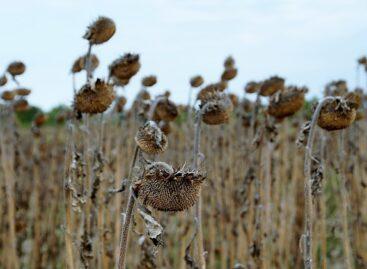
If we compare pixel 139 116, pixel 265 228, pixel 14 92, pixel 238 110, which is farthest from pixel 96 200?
pixel 238 110

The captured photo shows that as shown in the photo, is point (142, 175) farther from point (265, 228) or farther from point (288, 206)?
point (288, 206)

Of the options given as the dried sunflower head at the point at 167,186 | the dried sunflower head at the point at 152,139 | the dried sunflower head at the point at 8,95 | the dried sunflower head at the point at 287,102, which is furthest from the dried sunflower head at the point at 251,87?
the dried sunflower head at the point at 167,186

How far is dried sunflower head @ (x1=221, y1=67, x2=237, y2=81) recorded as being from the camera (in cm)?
410

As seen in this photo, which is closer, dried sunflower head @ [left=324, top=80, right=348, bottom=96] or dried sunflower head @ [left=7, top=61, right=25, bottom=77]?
dried sunflower head @ [left=7, top=61, right=25, bottom=77]

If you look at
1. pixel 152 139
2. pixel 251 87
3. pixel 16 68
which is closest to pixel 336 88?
pixel 251 87

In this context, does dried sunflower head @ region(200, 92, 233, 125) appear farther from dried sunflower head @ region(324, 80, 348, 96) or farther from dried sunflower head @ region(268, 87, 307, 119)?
dried sunflower head @ region(324, 80, 348, 96)

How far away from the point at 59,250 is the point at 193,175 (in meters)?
4.66

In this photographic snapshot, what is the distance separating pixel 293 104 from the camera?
288cm

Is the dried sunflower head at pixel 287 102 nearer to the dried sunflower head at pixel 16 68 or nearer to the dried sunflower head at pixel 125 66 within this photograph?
the dried sunflower head at pixel 125 66

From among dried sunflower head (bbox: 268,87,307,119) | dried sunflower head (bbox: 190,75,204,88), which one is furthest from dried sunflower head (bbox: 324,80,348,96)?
dried sunflower head (bbox: 268,87,307,119)

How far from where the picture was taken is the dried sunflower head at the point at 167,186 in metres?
1.56

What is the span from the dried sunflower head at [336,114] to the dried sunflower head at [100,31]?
3.83 ft

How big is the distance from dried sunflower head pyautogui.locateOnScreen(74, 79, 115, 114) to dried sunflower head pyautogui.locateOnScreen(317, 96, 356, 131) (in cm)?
92

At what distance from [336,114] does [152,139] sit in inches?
32.6
